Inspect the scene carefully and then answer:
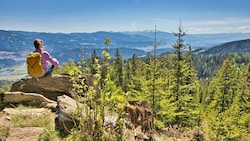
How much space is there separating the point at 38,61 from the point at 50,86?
296 centimetres

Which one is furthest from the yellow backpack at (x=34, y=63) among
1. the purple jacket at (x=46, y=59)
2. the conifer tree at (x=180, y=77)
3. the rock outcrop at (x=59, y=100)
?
the conifer tree at (x=180, y=77)

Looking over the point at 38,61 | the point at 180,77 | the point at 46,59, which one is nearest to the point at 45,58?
the point at 46,59

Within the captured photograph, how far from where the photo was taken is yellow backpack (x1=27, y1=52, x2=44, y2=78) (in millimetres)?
8057

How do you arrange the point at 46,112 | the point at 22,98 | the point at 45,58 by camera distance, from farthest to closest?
the point at 22,98 < the point at 45,58 < the point at 46,112

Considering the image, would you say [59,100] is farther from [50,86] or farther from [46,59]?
[50,86]

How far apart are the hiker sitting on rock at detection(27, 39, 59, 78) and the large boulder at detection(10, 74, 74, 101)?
155 centimetres

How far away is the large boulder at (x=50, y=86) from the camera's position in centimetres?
1089

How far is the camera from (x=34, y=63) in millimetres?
8211

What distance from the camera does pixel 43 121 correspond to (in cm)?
705

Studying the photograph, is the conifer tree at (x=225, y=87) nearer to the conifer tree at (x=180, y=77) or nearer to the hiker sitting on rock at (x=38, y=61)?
the conifer tree at (x=180, y=77)

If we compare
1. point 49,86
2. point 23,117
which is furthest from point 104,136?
point 49,86

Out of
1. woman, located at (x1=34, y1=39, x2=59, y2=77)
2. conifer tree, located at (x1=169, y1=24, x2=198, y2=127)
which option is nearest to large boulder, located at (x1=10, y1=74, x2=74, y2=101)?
woman, located at (x1=34, y1=39, x2=59, y2=77)

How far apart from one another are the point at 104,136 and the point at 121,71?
4975cm

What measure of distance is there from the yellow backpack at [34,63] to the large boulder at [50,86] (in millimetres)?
2329
